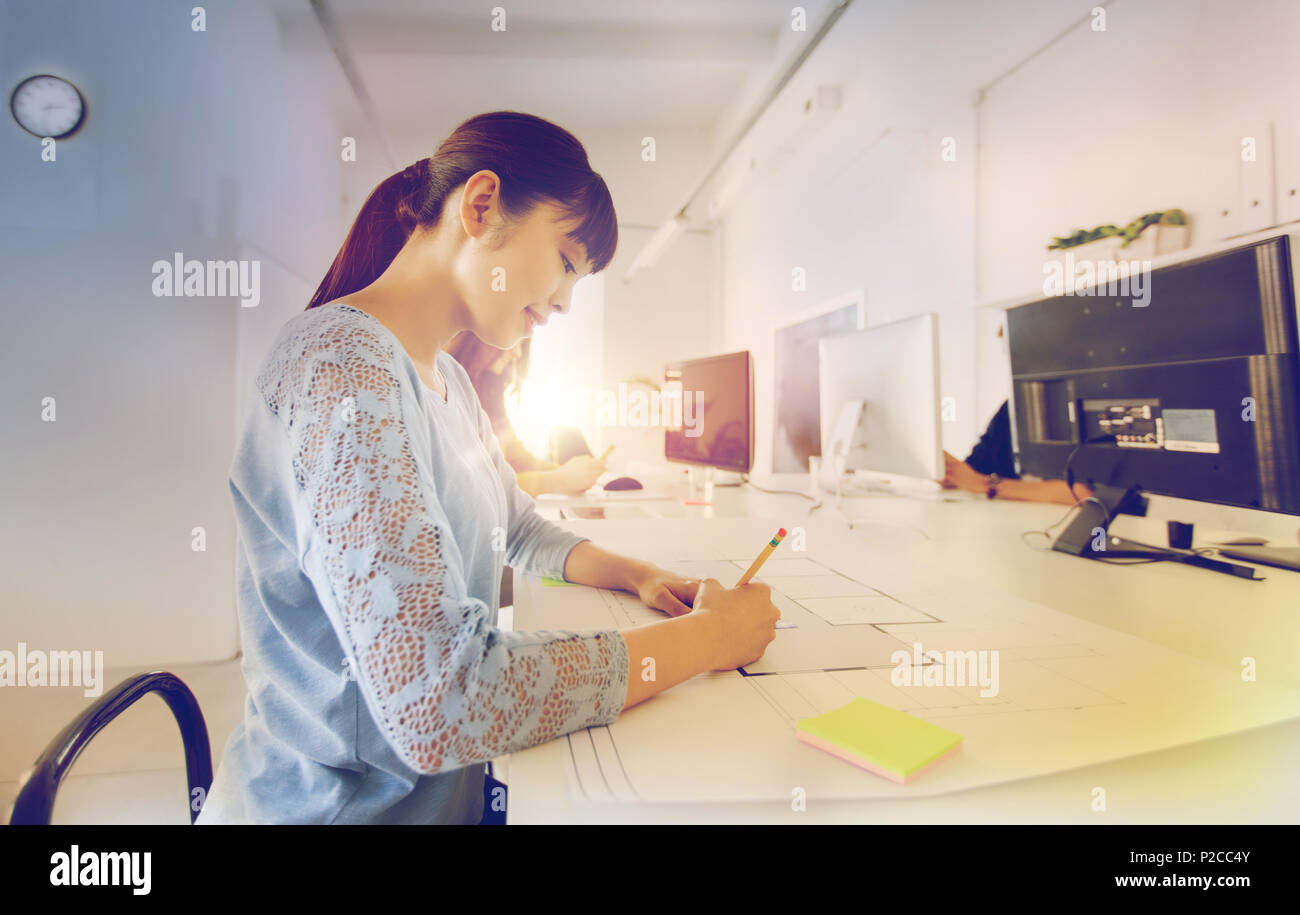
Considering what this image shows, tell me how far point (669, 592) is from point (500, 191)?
1.80 ft

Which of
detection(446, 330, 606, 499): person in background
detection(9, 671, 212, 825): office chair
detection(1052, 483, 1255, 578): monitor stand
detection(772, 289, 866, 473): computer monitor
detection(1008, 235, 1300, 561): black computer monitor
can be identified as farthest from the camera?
detection(772, 289, 866, 473): computer monitor

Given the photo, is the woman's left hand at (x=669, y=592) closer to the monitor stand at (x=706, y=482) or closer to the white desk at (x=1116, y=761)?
the white desk at (x=1116, y=761)

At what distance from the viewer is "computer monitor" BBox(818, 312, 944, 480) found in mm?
1575

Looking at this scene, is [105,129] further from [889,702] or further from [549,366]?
[889,702]

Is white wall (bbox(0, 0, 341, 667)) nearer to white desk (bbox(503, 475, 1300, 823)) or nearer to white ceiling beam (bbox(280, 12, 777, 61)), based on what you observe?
white ceiling beam (bbox(280, 12, 777, 61))

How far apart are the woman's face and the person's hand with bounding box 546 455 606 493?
1.22 m

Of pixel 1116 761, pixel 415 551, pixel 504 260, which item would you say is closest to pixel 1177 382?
pixel 1116 761

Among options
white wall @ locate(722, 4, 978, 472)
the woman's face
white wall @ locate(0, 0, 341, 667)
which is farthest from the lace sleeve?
white wall @ locate(722, 4, 978, 472)

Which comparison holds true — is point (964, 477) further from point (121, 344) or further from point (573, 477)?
point (121, 344)

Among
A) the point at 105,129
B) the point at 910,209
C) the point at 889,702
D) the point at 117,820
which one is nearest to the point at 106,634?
the point at 117,820

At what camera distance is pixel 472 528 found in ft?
2.39

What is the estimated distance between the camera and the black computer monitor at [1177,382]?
36.5 inches

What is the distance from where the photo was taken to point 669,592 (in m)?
0.84
